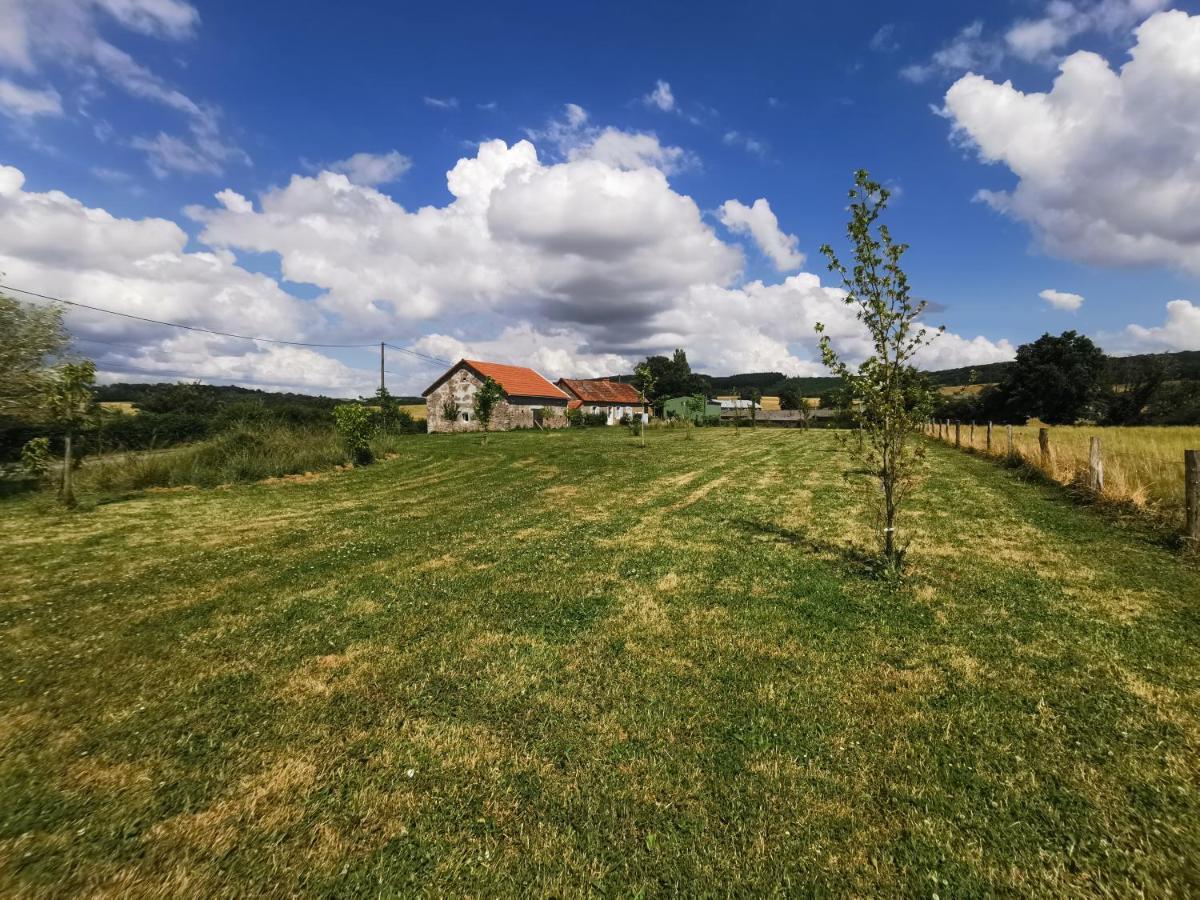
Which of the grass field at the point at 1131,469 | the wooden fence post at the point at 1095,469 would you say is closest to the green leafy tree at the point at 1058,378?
the grass field at the point at 1131,469

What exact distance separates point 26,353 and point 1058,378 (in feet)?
298

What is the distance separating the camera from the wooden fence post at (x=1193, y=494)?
8.77 m

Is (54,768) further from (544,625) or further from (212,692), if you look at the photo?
(544,625)

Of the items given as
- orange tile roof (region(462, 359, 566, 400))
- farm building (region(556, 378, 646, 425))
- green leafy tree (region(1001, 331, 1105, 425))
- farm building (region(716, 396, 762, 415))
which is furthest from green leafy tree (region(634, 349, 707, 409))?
green leafy tree (region(1001, 331, 1105, 425))

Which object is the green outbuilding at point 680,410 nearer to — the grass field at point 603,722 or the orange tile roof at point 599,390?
the orange tile roof at point 599,390

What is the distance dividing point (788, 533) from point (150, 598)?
11138mm

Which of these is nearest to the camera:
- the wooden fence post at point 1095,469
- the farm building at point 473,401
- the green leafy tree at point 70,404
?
the wooden fence post at point 1095,469

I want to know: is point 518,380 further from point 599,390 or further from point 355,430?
point 355,430

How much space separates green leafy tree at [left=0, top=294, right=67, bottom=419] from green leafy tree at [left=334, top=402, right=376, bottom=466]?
32.1ft

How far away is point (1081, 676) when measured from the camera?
499 cm

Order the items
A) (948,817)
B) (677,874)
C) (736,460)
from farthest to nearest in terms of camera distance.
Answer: (736,460) → (948,817) → (677,874)

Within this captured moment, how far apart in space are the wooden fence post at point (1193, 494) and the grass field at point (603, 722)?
0.84m

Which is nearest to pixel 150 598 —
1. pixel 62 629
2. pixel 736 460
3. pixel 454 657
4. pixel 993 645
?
pixel 62 629

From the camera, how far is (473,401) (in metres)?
53.9
